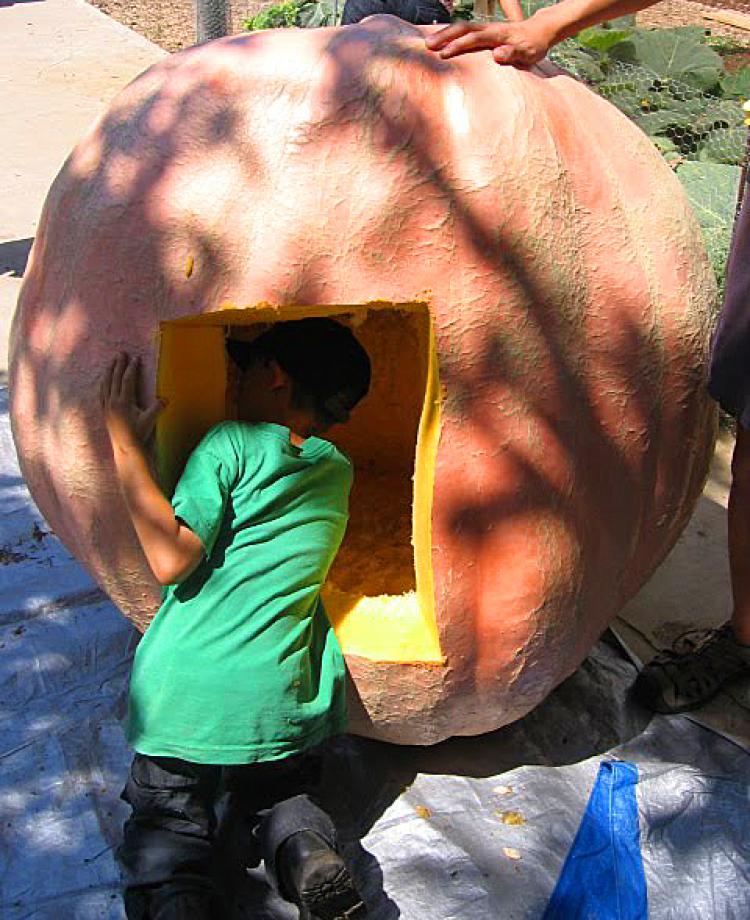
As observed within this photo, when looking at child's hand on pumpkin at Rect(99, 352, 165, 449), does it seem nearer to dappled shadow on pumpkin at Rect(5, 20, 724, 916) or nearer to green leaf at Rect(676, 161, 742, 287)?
dappled shadow on pumpkin at Rect(5, 20, 724, 916)

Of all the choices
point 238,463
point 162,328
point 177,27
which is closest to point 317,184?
point 162,328

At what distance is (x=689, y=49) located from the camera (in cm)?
800

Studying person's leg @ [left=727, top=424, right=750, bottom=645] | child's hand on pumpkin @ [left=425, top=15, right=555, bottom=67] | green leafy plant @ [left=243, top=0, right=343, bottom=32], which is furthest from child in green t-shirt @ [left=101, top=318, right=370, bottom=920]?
green leafy plant @ [left=243, top=0, right=343, bottom=32]

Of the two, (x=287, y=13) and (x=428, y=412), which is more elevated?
(x=428, y=412)

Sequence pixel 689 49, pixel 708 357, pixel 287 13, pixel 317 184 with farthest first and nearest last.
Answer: pixel 287 13, pixel 689 49, pixel 708 357, pixel 317 184

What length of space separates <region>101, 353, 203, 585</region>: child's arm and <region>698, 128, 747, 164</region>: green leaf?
16.5 ft

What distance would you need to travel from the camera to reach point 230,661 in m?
2.29

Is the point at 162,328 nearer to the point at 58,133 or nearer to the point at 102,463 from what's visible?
the point at 102,463

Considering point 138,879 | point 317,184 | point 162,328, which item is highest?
point 317,184

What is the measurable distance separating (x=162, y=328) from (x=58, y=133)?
21.4ft

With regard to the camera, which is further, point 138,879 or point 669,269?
point 669,269

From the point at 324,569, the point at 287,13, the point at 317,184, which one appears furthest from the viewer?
the point at 287,13

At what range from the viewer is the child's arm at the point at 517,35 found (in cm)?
242

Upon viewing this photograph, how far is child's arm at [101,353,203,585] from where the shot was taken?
2227 mm
